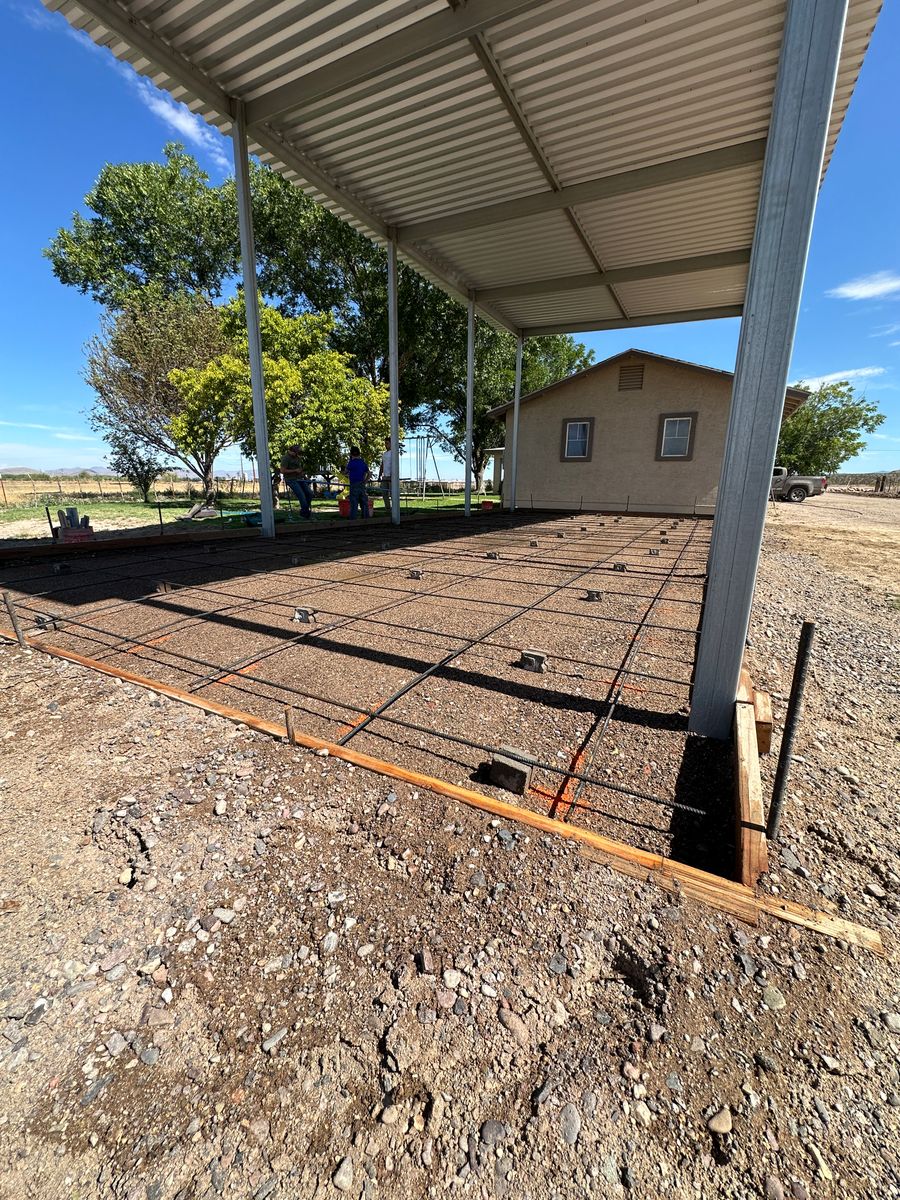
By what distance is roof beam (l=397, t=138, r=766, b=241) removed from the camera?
593cm

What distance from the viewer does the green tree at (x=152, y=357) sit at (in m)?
15.9

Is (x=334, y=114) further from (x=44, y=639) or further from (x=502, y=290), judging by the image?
(x=44, y=639)

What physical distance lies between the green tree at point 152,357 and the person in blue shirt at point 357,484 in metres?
7.84

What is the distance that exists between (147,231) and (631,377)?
69.8ft

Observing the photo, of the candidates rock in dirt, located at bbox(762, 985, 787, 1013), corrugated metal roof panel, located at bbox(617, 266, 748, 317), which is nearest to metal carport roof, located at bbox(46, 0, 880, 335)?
corrugated metal roof panel, located at bbox(617, 266, 748, 317)

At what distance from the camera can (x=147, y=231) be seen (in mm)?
19906

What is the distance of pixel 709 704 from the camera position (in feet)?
6.48

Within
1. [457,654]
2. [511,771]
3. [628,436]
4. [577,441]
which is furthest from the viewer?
[577,441]

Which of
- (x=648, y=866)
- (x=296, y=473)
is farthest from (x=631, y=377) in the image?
(x=648, y=866)

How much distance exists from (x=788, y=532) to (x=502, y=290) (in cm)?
813

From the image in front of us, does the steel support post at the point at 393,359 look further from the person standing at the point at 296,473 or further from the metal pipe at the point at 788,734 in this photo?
the metal pipe at the point at 788,734

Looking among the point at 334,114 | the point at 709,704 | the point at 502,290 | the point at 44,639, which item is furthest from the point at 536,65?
the point at 44,639

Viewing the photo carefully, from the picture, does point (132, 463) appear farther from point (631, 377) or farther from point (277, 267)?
point (631, 377)

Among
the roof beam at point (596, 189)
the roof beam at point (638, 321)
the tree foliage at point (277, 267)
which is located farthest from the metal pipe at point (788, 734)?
the tree foliage at point (277, 267)
